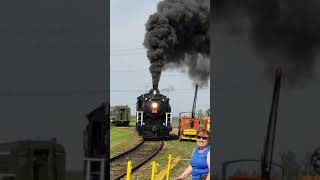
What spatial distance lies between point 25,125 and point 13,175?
0.73 ft

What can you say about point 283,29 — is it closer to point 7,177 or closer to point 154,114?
point 7,177

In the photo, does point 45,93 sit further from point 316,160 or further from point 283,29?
point 316,160

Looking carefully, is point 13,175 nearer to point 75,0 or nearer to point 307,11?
point 75,0

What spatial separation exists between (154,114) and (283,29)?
1045cm

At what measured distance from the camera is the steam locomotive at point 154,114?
11898mm

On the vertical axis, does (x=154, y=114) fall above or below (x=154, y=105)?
below

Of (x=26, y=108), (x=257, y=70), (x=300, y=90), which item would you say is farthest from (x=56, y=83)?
(x=300, y=90)

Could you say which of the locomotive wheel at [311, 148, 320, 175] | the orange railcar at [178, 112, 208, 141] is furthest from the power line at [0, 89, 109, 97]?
the orange railcar at [178, 112, 208, 141]

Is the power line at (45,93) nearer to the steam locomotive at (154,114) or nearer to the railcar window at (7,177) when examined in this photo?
the railcar window at (7,177)

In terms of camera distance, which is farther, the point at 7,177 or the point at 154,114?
the point at 154,114

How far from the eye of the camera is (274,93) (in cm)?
184

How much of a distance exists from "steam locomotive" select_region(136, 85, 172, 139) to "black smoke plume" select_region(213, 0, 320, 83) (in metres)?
10.0

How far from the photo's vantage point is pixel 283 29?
183 centimetres

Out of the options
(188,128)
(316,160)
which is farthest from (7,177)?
(188,128)
